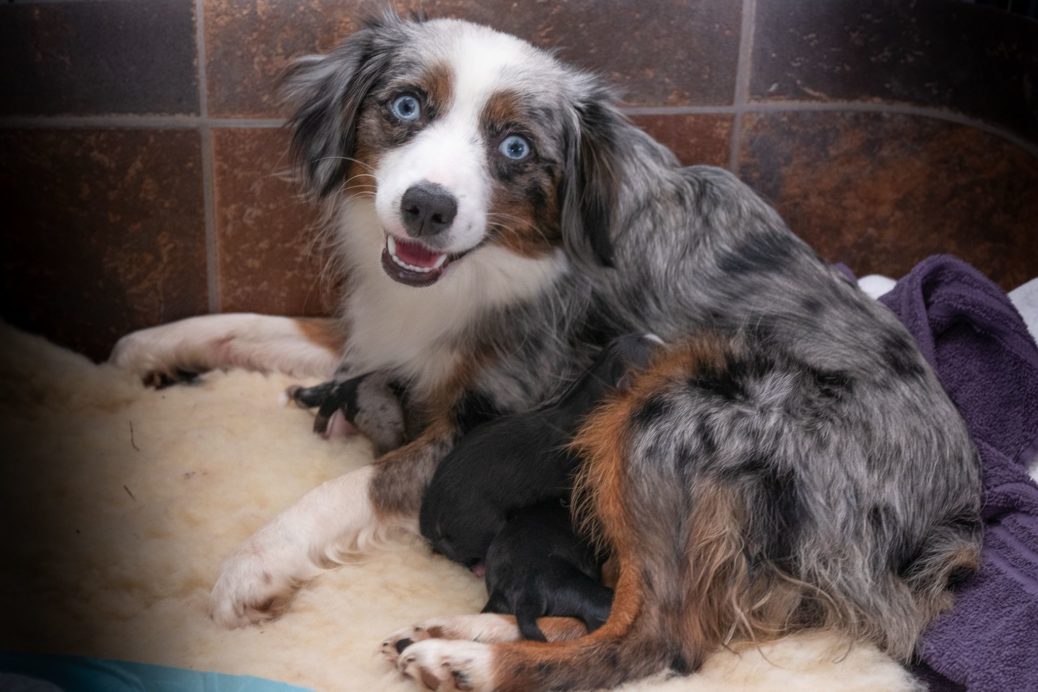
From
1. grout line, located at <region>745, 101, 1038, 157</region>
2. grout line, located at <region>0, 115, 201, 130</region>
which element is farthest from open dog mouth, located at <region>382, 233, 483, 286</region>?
grout line, located at <region>745, 101, 1038, 157</region>

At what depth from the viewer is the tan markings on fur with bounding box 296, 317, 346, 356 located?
3043 mm

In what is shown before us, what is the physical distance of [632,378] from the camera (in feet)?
7.56

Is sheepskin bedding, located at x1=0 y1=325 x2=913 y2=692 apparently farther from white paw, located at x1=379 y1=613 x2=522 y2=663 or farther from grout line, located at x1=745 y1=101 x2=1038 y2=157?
grout line, located at x1=745 y1=101 x2=1038 y2=157

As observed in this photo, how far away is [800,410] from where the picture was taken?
2.11m

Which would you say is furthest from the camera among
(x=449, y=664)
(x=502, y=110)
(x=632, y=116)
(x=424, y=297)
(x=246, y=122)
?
(x=632, y=116)

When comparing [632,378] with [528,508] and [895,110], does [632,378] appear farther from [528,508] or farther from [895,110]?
[895,110]

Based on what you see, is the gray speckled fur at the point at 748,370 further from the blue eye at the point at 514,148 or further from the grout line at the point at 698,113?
the grout line at the point at 698,113

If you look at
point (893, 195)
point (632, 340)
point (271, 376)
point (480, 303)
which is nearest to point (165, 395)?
point (271, 376)

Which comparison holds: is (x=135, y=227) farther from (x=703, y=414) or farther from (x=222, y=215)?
(x=703, y=414)

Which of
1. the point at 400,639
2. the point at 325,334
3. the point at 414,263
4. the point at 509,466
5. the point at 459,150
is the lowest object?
the point at 400,639

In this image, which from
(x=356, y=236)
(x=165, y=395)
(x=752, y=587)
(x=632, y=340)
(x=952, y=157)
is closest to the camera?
(x=752, y=587)

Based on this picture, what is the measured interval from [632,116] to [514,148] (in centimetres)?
79

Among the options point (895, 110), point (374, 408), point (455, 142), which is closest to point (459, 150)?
point (455, 142)

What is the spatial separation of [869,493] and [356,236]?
139 cm
